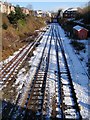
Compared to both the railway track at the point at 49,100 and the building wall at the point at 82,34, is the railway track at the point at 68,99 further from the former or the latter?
the building wall at the point at 82,34

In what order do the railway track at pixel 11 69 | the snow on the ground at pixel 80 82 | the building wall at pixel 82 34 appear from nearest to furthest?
the snow on the ground at pixel 80 82 < the railway track at pixel 11 69 < the building wall at pixel 82 34

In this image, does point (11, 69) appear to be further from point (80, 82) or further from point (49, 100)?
point (49, 100)

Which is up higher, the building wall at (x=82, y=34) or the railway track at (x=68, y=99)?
the building wall at (x=82, y=34)

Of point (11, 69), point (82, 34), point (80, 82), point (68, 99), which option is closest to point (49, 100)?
point (68, 99)

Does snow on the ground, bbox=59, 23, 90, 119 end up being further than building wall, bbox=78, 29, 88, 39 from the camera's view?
No

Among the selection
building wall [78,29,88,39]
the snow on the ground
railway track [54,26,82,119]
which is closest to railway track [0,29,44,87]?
railway track [54,26,82,119]

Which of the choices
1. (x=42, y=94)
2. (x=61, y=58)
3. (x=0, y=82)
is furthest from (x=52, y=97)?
(x=61, y=58)

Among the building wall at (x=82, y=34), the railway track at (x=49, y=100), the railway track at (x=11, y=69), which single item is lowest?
the railway track at (x=49, y=100)

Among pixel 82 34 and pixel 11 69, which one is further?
pixel 82 34

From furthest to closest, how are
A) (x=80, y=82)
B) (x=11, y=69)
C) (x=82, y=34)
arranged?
(x=82, y=34) → (x=11, y=69) → (x=80, y=82)

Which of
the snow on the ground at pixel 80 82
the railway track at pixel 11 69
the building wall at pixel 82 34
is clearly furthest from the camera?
the building wall at pixel 82 34

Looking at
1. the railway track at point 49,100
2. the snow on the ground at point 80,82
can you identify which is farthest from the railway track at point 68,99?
the snow on the ground at point 80,82

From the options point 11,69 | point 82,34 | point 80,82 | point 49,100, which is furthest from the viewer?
point 82,34

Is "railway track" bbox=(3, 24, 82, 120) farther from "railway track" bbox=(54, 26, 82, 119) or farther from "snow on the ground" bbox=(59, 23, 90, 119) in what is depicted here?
"snow on the ground" bbox=(59, 23, 90, 119)
